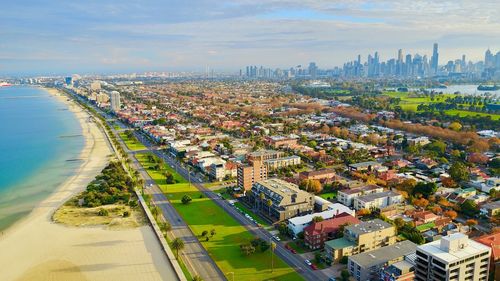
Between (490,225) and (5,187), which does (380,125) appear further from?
(5,187)

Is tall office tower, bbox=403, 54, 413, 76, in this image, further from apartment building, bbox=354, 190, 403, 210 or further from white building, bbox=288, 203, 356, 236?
white building, bbox=288, 203, 356, 236

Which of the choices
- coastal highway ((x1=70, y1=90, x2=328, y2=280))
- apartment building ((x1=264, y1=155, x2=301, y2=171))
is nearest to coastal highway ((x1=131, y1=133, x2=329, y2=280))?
coastal highway ((x1=70, y1=90, x2=328, y2=280))

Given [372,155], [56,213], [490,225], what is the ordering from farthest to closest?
[372,155], [56,213], [490,225]

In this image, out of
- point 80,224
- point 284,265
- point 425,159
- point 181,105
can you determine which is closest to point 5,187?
point 80,224

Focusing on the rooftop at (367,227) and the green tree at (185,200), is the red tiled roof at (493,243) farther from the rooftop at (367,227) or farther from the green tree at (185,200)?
the green tree at (185,200)

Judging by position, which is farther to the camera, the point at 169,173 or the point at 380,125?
the point at 380,125

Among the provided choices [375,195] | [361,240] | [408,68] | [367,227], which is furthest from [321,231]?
[408,68]

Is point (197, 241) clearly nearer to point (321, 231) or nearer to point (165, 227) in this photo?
point (165, 227)
